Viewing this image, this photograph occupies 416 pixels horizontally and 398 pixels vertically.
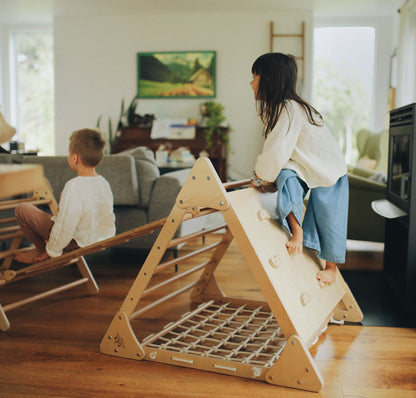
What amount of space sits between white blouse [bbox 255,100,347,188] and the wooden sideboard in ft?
16.3

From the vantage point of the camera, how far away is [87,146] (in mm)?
2346

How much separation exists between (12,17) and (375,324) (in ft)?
24.4

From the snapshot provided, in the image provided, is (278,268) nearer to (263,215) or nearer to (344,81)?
(263,215)

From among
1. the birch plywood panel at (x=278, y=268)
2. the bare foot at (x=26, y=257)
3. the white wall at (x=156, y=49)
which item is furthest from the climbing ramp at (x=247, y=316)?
the white wall at (x=156, y=49)

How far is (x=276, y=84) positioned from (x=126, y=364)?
4.01 feet

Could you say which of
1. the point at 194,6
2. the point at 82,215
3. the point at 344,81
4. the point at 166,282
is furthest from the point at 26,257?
the point at 344,81

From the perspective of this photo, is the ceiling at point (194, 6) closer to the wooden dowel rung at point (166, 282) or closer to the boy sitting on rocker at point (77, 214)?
the boy sitting on rocker at point (77, 214)

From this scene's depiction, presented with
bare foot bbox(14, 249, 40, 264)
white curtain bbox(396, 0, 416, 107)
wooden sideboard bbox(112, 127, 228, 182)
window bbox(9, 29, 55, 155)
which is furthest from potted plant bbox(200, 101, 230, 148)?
bare foot bbox(14, 249, 40, 264)

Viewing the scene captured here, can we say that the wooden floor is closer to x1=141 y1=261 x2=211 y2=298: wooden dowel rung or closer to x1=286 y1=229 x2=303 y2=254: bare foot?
x1=141 y1=261 x2=211 y2=298: wooden dowel rung

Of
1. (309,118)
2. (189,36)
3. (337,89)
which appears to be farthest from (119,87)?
(309,118)

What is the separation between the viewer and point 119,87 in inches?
299

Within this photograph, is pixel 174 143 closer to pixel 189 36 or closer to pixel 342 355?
pixel 189 36

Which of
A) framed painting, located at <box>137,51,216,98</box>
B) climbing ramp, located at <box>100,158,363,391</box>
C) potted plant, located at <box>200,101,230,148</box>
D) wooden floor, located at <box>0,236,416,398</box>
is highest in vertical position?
framed painting, located at <box>137,51,216,98</box>

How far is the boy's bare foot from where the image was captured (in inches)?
81.0
